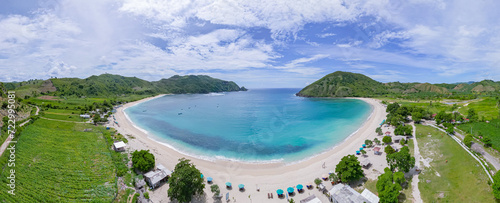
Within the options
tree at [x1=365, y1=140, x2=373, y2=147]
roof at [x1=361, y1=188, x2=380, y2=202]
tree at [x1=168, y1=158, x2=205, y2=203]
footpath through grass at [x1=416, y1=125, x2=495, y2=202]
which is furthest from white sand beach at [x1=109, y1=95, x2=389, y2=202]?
footpath through grass at [x1=416, y1=125, x2=495, y2=202]

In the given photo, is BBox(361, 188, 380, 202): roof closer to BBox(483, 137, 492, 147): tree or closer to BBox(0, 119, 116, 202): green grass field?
BBox(483, 137, 492, 147): tree

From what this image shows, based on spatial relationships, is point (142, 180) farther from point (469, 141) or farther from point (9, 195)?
point (469, 141)

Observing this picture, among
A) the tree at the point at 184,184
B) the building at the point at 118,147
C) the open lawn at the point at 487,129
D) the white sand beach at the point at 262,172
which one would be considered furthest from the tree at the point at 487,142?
the building at the point at 118,147

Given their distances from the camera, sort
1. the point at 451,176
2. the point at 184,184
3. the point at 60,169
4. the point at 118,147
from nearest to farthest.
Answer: the point at 184,184 → the point at 451,176 → the point at 60,169 → the point at 118,147

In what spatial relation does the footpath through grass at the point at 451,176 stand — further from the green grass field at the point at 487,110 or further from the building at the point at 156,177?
the building at the point at 156,177

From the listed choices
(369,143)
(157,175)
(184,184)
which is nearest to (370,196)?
(369,143)

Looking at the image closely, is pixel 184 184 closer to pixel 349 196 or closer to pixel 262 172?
pixel 262 172

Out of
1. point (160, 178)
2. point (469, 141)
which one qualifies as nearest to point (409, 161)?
point (469, 141)
